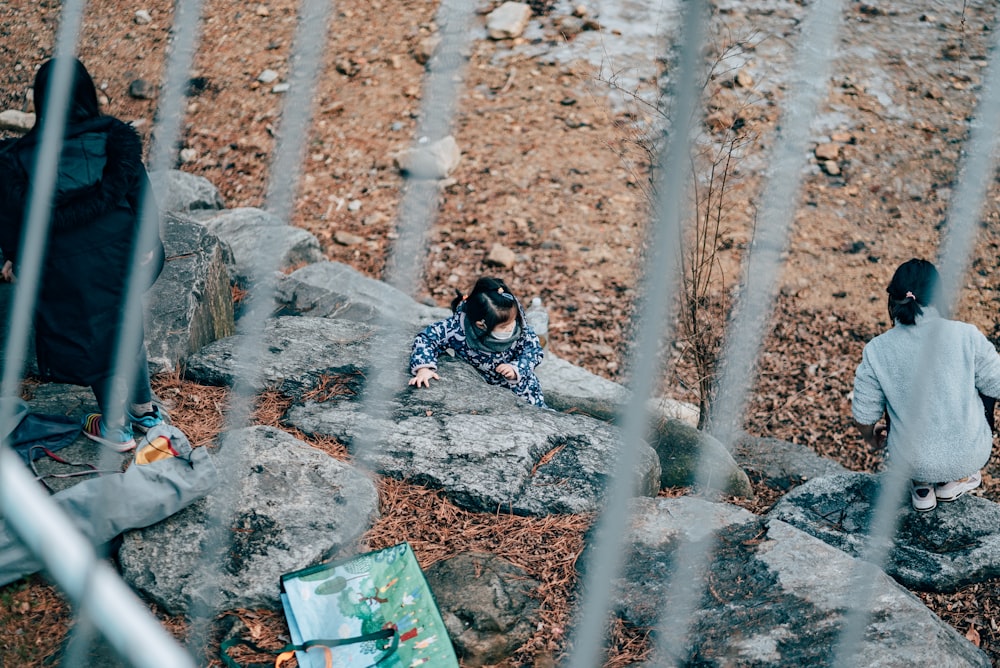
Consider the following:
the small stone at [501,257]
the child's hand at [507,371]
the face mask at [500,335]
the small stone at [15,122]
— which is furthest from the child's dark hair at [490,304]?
the small stone at [15,122]

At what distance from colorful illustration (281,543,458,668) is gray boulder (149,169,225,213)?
9.70 ft

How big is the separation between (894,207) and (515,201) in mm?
2311

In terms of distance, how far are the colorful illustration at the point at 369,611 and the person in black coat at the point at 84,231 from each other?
31.9 inches

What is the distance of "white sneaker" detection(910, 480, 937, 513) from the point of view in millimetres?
2883

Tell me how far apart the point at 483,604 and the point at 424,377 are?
3.36 feet

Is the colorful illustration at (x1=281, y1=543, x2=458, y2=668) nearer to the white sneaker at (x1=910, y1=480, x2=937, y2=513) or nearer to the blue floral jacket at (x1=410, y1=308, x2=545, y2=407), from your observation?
the blue floral jacket at (x1=410, y1=308, x2=545, y2=407)

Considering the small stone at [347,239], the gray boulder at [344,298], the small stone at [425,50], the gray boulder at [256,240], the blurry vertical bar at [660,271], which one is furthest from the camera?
the small stone at [425,50]

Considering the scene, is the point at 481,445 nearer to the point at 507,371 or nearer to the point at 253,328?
the point at 507,371

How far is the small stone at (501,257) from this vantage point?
508 centimetres

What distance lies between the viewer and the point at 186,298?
3.22 metres

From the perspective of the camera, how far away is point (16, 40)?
6496 mm

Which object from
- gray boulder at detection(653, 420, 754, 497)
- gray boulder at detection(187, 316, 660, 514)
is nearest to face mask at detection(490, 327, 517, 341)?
gray boulder at detection(187, 316, 660, 514)

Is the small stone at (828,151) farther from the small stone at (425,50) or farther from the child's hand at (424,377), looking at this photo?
the child's hand at (424,377)

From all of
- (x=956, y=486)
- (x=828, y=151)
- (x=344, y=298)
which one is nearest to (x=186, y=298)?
(x=344, y=298)
